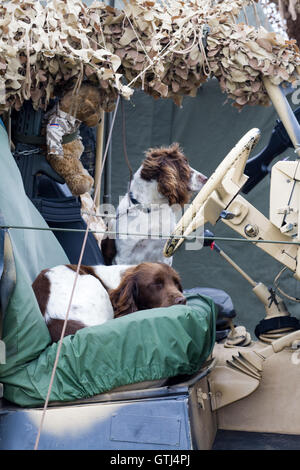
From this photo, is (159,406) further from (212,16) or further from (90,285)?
(212,16)

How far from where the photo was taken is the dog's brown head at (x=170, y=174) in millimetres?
3186

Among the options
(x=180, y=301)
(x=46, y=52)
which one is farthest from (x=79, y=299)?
(x=46, y=52)

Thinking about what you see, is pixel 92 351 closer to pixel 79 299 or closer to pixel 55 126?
pixel 79 299

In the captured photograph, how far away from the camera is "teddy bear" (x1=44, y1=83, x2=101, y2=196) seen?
9.29 feet

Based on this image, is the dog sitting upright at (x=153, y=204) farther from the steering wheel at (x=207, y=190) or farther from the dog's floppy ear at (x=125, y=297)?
the dog's floppy ear at (x=125, y=297)

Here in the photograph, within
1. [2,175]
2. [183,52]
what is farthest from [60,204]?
[183,52]

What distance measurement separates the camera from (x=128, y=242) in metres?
3.24

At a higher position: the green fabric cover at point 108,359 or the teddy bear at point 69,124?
the teddy bear at point 69,124

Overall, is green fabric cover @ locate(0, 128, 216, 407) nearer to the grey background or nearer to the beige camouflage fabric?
the beige camouflage fabric

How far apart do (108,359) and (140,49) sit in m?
1.33

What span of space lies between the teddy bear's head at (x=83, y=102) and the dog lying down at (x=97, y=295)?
2.46 ft

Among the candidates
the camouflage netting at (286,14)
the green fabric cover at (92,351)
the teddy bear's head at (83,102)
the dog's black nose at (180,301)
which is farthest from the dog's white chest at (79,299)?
the camouflage netting at (286,14)

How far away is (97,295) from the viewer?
2426mm

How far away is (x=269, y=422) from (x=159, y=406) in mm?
697
